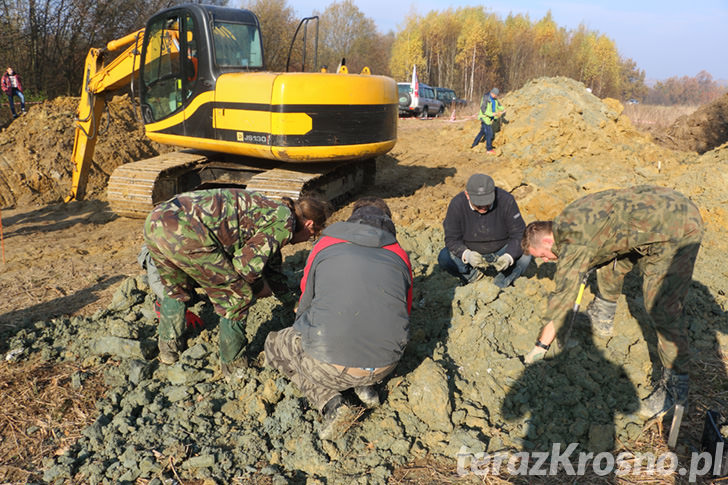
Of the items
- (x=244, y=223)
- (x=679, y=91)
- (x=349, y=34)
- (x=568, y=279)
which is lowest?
(x=568, y=279)

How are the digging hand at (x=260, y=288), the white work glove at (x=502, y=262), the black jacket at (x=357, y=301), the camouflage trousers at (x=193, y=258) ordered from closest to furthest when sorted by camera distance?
the black jacket at (x=357, y=301) < the camouflage trousers at (x=193, y=258) < the digging hand at (x=260, y=288) < the white work glove at (x=502, y=262)

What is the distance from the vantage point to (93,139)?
7.50 metres

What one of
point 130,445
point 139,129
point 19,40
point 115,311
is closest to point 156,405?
point 130,445

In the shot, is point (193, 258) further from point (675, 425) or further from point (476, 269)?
point (675, 425)

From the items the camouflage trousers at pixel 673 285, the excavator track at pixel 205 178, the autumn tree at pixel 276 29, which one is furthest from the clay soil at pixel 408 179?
the autumn tree at pixel 276 29

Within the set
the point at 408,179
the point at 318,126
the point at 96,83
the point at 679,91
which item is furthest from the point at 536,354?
→ the point at 679,91

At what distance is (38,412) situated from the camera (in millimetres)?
3311

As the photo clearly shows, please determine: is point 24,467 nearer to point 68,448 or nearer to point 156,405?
point 68,448

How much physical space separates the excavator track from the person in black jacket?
7.34ft

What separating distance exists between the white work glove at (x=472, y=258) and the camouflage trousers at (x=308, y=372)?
1838 millimetres

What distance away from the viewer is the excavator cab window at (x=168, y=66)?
643cm

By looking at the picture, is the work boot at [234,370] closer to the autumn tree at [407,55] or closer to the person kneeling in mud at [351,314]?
the person kneeling in mud at [351,314]

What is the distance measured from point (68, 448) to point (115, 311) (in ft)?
5.40

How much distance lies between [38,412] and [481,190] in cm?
374
